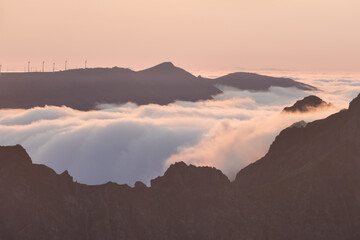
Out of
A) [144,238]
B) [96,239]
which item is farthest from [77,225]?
[144,238]

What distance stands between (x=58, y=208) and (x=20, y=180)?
621 inches

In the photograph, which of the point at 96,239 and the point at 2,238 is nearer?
the point at 2,238

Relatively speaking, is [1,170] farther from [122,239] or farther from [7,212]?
[122,239]

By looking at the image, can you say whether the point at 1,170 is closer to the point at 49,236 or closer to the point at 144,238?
the point at 49,236

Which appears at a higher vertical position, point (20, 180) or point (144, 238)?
point (20, 180)

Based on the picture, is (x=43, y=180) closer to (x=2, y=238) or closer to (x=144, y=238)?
(x=2, y=238)

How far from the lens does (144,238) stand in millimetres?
199500

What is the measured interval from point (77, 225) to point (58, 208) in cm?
855

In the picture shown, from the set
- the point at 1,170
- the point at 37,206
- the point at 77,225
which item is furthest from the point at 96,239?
the point at 1,170

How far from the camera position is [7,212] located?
619 ft

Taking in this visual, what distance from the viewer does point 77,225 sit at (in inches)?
7756

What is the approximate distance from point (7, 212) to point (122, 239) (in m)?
39.1

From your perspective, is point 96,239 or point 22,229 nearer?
point 22,229

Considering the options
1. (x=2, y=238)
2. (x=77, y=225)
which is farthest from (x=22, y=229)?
(x=77, y=225)
